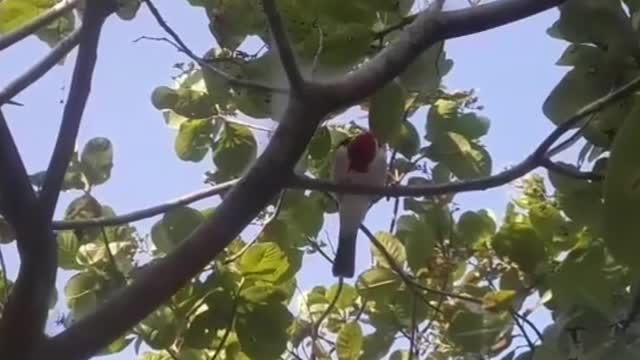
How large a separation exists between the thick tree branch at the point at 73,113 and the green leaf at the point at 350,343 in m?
0.95

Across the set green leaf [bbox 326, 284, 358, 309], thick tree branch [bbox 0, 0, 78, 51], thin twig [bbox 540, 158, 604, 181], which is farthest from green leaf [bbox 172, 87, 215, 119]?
thin twig [bbox 540, 158, 604, 181]

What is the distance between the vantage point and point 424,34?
1.40 metres

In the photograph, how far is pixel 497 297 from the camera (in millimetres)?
1648

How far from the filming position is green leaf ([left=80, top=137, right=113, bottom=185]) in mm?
1806

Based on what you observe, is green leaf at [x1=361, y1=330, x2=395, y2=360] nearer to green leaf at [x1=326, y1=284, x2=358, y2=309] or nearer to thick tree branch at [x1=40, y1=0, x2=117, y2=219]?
green leaf at [x1=326, y1=284, x2=358, y2=309]

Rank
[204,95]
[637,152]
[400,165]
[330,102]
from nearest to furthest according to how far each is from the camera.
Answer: [637,152] → [330,102] → [204,95] → [400,165]

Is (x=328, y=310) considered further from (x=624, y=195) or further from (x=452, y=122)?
(x=624, y=195)

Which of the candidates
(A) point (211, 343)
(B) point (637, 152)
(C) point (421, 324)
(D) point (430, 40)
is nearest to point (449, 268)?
(C) point (421, 324)

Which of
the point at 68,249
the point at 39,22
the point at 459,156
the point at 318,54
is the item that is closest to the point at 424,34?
the point at 318,54

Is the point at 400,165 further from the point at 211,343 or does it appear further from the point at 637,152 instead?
the point at 637,152

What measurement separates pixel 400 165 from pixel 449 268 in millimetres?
243

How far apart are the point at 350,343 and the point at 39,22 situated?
869mm

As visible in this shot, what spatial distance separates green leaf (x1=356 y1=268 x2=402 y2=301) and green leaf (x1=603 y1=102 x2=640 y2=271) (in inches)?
56.6

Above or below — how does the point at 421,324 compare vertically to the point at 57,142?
above
